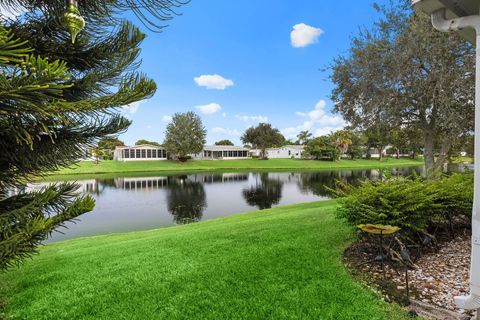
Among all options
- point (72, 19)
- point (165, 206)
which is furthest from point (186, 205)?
point (72, 19)

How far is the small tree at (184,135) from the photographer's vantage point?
156 ft

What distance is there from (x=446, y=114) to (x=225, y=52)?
1970cm

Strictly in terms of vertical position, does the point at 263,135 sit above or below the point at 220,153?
above

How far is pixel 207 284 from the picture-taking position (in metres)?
3.26

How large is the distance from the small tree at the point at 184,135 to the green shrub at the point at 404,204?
4459 cm

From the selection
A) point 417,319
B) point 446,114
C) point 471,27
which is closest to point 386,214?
point 417,319

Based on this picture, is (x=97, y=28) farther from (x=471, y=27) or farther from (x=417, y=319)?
(x=417, y=319)

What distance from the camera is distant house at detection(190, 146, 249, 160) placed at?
5503cm

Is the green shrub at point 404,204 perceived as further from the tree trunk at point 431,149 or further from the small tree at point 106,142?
the tree trunk at point 431,149

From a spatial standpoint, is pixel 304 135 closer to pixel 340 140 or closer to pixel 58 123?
pixel 340 140

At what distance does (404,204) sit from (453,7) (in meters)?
2.42

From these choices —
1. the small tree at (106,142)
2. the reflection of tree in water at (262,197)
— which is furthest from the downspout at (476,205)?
the reflection of tree in water at (262,197)

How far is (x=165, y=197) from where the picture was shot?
19000 millimetres

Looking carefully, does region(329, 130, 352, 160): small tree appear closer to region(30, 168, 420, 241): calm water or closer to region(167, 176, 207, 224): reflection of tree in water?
region(30, 168, 420, 241): calm water
